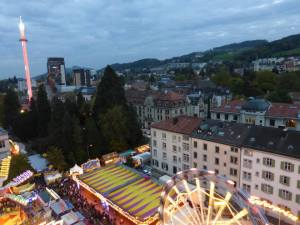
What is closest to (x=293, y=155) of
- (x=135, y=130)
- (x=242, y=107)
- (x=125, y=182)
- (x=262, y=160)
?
(x=262, y=160)

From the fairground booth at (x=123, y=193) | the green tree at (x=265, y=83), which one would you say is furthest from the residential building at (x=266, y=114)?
the green tree at (x=265, y=83)

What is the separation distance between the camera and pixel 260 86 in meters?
97.4

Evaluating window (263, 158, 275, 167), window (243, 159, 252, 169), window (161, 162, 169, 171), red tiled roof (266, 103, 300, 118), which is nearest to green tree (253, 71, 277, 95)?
red tiled roof (266, 103, 300, 118)

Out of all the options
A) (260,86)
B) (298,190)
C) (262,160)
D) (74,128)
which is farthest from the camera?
(260,86)

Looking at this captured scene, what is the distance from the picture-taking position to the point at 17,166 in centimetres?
3809

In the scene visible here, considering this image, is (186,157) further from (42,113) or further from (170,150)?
(42,113)

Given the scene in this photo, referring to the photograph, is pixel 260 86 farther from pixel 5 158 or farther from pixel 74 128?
pixel 5 158

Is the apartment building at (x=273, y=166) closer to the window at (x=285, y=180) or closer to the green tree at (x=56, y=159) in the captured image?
the window at (x=285, y=180)

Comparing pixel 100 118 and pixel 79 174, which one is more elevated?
pixel 100 118

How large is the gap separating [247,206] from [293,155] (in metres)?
16.3

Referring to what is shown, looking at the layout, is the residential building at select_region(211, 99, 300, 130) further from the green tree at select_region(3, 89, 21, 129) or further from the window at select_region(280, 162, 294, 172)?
the green tree at select_region(3, 89, 21, 129)

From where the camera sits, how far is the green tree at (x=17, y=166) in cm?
3775

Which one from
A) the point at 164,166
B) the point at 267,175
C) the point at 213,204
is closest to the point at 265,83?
the point at 164,166

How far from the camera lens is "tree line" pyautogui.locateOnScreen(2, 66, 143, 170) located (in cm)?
4812
